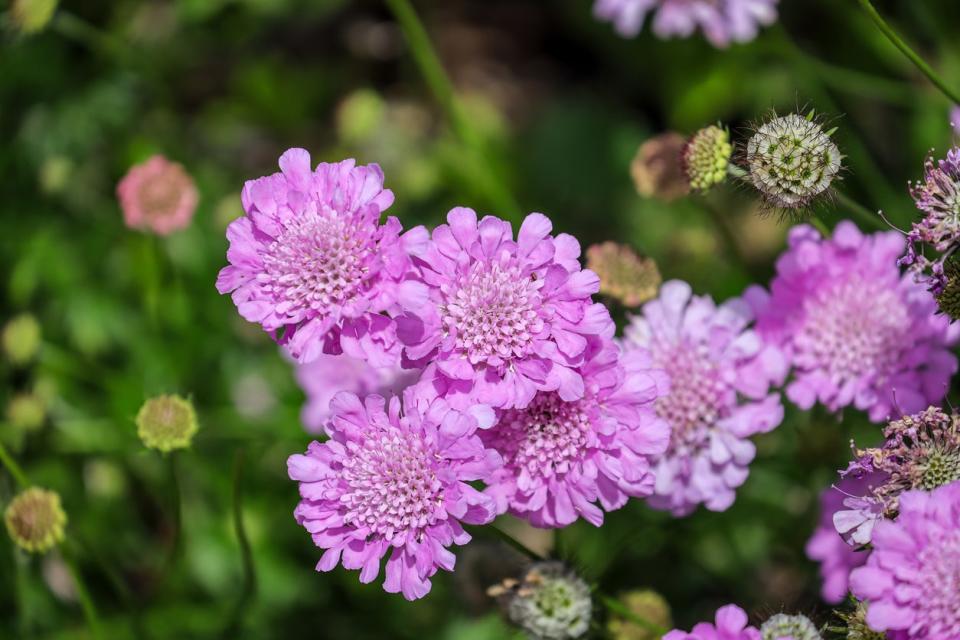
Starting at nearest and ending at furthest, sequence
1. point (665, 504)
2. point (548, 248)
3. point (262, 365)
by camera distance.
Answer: point (548, 248) < point (665, 504) < point (262, 365)

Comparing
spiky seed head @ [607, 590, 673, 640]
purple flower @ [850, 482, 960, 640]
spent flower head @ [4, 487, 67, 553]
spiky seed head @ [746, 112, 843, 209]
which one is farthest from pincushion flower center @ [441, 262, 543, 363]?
spent flower head @ [4, 487, 67, 553]

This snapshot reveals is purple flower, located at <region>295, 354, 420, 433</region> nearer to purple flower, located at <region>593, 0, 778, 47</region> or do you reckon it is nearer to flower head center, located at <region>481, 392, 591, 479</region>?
flower head center, located at <region>481, 392, 591, 479</region>

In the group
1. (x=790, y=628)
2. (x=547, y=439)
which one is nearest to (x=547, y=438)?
(x=547, y=439)

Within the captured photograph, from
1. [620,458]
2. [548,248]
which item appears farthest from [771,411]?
[548,248]

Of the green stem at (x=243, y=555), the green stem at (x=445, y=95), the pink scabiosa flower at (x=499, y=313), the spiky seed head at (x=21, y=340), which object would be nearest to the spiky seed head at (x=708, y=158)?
the pink scabiosa flower at (x=499, y=313)

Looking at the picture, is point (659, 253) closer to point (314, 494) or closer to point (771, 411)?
point (771, 411)

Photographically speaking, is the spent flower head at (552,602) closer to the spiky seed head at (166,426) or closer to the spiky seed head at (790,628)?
the spiky seed head at (790,628)
